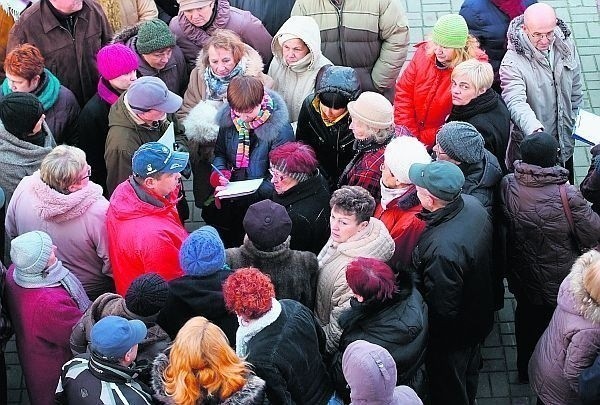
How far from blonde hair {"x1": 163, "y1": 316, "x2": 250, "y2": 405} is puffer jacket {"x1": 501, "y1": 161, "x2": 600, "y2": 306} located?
7.44 feet

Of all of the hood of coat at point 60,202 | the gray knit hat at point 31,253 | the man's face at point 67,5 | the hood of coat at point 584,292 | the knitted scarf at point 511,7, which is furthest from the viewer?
the knitted scarf at point 511,7

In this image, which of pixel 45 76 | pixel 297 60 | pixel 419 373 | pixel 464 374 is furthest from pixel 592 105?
pixel 45 76

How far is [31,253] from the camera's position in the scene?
466 centimetres

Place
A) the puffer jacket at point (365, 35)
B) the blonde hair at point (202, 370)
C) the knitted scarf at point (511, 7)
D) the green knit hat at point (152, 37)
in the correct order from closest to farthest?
the blonde hair at point (202, 370) < the green knit hat at point (152, 37) < the puffer jacket at point (365, 35) < the knitted scarf at point (511, 7)

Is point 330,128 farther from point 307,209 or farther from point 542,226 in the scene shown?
point 542,226

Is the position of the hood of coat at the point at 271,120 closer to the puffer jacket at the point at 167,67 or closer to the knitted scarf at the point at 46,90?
the puffer jacket at the point at 167,67

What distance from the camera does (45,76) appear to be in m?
6.17

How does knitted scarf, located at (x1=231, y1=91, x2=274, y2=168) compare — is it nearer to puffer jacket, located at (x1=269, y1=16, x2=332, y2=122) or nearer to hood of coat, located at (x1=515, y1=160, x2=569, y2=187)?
puffer jacket, located at (x1=269, y1=16, x2=332, y2=122)

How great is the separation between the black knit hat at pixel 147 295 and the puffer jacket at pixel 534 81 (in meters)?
3.15

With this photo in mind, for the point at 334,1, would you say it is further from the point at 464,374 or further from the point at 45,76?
the point at 464,374

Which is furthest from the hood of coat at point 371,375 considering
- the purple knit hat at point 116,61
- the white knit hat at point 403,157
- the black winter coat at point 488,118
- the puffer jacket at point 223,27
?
the puffer jacket at point 223,27

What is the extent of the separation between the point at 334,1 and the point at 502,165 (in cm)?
193

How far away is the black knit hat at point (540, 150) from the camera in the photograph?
5.14 m

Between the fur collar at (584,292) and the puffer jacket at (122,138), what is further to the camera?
the puffer jacket at (122,138)
